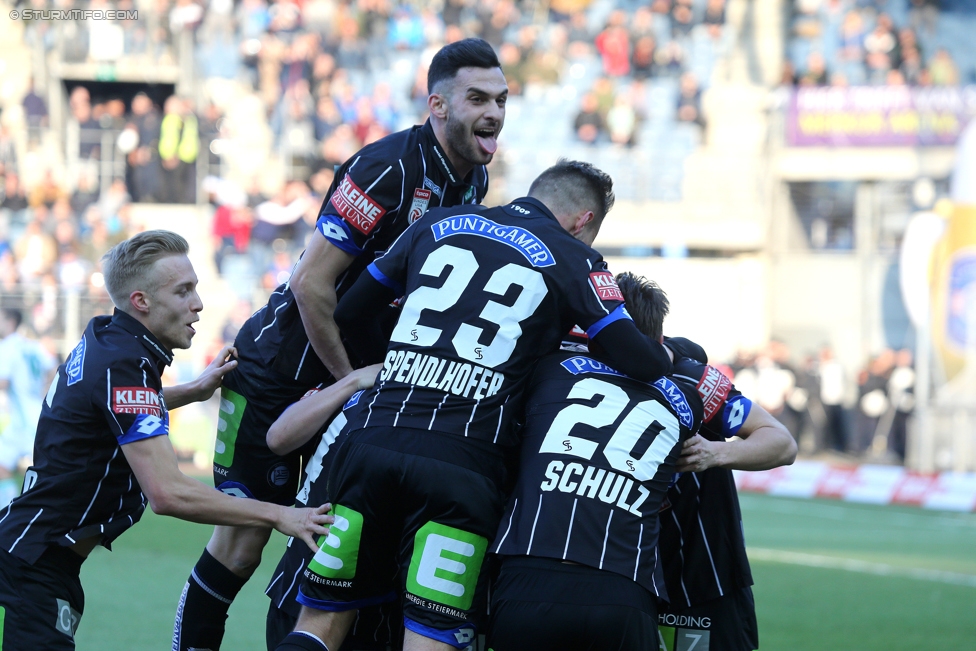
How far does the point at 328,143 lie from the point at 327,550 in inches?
642

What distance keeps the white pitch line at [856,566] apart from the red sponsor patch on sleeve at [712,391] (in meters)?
5.95

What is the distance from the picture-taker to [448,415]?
386 centimetres

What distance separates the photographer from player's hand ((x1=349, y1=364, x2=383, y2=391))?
4363mm

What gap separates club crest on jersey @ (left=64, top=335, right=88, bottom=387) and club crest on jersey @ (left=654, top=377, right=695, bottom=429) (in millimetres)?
1977

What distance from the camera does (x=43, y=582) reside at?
159 inches

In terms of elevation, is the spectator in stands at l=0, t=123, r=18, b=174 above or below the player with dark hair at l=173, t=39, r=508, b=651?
above

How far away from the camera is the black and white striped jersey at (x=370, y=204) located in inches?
179

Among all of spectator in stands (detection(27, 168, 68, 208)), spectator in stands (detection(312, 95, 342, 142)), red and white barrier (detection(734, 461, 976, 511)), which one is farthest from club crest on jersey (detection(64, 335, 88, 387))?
spectator in stands (detection(312, 95, 342, 142))

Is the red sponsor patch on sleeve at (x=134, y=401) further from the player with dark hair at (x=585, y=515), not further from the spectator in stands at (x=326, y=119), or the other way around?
the spectator in stands at (x=326, y=119)

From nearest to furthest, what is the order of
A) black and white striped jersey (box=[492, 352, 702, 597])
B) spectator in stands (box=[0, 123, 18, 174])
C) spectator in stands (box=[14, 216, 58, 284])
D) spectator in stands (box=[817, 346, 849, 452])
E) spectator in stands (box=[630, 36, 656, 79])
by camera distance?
black and white striped jersey (box=[492, 352, 702, 597]) < spectator in stands (box=[14, 216, 58, 284]) < spectator in stands (box=[0, 123, 18, 174]) < spectator in stands (box=[817, 346, 849, 452]) < spectator in stands (box=[630, 36, 656, 79])

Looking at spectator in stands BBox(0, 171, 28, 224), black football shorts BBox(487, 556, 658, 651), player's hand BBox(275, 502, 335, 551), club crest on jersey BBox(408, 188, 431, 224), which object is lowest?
black football shorts BBox(487, 556, 658, 651)

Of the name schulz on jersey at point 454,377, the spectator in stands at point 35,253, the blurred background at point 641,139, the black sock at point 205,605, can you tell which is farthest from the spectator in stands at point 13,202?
the name schulz on jersey at point 454,377

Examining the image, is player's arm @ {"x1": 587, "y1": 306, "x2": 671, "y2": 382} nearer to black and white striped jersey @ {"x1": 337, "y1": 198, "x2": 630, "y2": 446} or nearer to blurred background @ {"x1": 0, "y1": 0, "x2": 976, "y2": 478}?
black and white striped jersey @ {"x1": 337, "y1": 198, "x2": 630, "y2": 446}

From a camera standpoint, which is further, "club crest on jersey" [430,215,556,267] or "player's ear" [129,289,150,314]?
"player's ear" [129,289,150,314]
